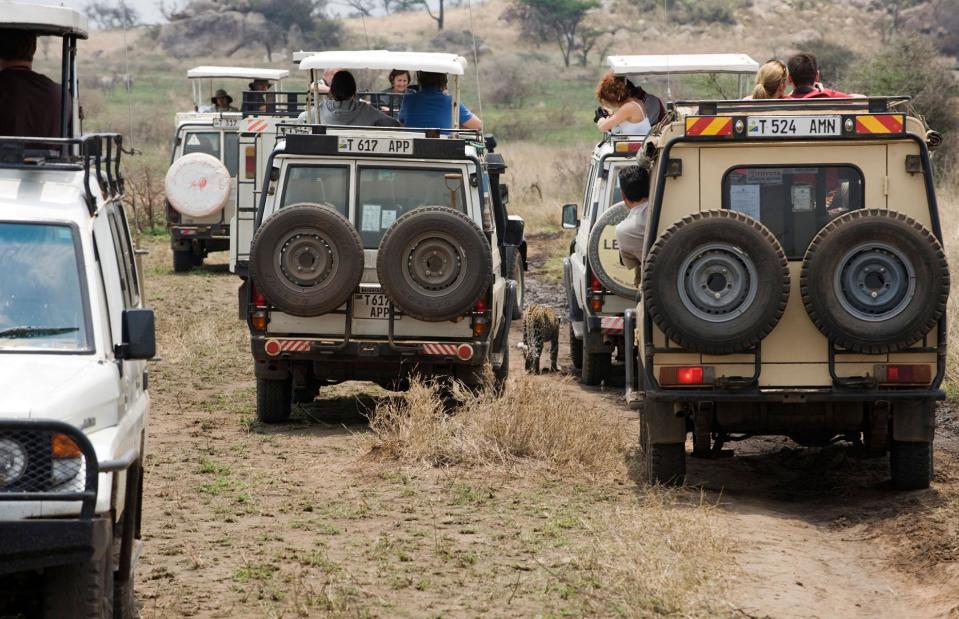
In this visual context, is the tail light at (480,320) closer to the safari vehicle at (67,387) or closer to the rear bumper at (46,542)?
the safari vehicle at (67,387)

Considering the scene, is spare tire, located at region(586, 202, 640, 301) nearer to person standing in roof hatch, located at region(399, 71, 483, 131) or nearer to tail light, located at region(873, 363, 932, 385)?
person standing in roof hatch, located at region(399, 71, 483, 131)

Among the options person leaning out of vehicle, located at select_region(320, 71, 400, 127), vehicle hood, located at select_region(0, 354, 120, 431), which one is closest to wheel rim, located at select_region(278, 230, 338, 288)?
person leaning out of vehicle, located at select_region(320, 71, 400, 127)

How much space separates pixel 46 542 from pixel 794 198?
189 inches

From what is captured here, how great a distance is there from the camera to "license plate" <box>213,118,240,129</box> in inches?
859

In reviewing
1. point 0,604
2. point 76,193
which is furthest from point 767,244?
point 0,604

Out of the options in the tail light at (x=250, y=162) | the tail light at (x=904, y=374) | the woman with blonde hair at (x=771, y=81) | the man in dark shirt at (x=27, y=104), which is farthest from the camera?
the tail light at (x=250, y=162)

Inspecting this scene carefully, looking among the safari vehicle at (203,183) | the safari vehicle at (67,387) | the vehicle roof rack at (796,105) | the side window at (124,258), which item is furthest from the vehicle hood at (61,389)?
the safari vehicle at (203,183)

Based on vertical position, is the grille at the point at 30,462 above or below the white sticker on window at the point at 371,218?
below

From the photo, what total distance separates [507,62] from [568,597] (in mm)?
63785

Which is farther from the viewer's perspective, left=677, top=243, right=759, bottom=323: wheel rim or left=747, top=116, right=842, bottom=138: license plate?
left=747, top=116, right=842, bottom=138: license plate

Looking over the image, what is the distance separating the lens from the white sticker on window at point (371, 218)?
1092 cm

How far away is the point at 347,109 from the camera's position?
12.7m

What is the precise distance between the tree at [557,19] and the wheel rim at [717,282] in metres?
61.9

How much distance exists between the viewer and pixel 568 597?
20.7 ft
